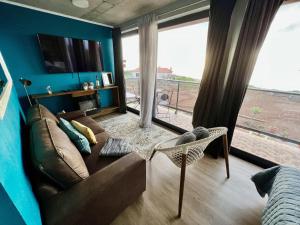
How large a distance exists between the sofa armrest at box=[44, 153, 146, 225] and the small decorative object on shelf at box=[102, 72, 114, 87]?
112 inches

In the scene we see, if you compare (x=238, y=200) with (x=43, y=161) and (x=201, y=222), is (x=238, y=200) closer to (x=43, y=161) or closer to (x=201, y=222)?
(x=201, y=222)

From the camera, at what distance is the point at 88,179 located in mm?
971

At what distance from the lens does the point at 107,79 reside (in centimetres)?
366

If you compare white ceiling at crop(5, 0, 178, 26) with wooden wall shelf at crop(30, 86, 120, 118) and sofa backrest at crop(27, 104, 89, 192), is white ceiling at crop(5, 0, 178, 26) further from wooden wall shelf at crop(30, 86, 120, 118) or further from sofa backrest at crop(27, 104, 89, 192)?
sofa backrest at crop(27, 104, 89, 192)

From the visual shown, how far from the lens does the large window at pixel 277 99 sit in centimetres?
149

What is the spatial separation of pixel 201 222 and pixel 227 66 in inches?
67.4

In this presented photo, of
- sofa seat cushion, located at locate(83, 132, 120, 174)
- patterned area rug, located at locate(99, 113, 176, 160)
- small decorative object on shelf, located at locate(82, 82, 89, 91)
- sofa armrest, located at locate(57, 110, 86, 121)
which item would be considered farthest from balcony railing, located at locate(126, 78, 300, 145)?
small decorative object on shelf, located at locate(82, 82, 89, 91)

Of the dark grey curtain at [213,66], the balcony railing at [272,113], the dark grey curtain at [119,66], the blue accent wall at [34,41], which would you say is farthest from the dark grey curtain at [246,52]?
the blue accent wall at [34,41]

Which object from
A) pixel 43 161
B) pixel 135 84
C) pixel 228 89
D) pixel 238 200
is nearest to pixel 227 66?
pixel 228 89

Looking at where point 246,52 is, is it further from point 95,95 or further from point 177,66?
point 95,95

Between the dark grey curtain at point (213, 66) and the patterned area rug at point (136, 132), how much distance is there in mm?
828

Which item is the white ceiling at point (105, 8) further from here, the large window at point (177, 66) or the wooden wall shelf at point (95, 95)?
the wooden wall shelf at point (95, 95)

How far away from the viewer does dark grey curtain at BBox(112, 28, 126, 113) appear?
10.9ft

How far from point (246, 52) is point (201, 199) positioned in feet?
5.45
